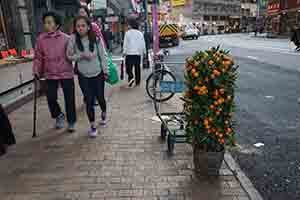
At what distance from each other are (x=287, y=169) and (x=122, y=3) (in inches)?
1307

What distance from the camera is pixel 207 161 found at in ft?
11.0

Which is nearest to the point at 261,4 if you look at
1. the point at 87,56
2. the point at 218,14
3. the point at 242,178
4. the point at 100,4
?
the point at 218,14

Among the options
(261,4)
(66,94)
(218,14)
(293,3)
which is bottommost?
(66,94)

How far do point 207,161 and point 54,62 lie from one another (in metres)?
2.88

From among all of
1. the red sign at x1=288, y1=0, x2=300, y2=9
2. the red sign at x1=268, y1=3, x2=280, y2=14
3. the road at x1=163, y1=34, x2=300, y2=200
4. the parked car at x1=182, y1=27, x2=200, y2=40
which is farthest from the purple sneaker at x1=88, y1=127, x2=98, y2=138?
the red sign at x1=268, y1=3, x2=280, y2=14

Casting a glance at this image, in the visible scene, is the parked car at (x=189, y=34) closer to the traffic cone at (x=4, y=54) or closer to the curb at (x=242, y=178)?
the traffic cone at (x=4, y=54)

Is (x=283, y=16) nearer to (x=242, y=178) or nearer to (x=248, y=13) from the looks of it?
(x=242, y=178)

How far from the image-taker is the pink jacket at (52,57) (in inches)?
182

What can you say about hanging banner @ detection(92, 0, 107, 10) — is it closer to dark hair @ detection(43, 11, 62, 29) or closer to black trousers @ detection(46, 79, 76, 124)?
dark hair @ detection(43, 11, 62, 29)

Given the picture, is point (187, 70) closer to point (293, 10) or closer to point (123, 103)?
point (123, 103)

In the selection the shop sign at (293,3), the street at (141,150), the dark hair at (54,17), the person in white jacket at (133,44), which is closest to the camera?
the street at (141,150)

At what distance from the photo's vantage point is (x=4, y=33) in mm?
6965

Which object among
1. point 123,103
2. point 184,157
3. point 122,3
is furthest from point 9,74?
point 122,3

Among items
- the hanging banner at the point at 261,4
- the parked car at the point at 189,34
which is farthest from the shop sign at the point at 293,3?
the hanging banner at the point at 261,4
